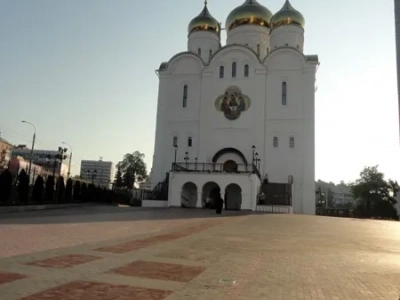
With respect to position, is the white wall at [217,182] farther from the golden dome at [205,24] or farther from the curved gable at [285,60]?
the golden dome at [205,24]

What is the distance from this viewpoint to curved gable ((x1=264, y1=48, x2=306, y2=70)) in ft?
139

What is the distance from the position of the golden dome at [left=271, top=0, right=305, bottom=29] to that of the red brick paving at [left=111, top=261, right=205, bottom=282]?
4398 centimetres

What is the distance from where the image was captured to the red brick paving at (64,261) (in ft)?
19.4

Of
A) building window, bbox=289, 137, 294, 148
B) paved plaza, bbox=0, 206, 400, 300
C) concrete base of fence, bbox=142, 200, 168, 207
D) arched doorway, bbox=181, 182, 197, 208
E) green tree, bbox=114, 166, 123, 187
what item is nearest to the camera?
paved plaza, bbox=0, 206, 400, 300

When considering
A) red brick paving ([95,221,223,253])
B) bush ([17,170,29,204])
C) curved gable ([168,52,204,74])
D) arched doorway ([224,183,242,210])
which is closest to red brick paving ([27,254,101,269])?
red brick paving ([95,221,223,253])

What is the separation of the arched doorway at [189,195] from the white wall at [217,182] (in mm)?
874

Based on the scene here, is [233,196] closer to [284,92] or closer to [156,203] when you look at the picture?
[156,203]

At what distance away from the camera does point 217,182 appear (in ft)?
109

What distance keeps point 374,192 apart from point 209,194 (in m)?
42.0

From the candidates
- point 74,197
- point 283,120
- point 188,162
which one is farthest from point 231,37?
point 74,197

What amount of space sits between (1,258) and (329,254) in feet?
21.2

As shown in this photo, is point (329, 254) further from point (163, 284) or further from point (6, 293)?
point (6, 293)

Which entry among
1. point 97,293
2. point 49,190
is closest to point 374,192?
point 49,190

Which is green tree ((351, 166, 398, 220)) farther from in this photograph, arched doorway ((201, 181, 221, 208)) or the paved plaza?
the paved plaza
